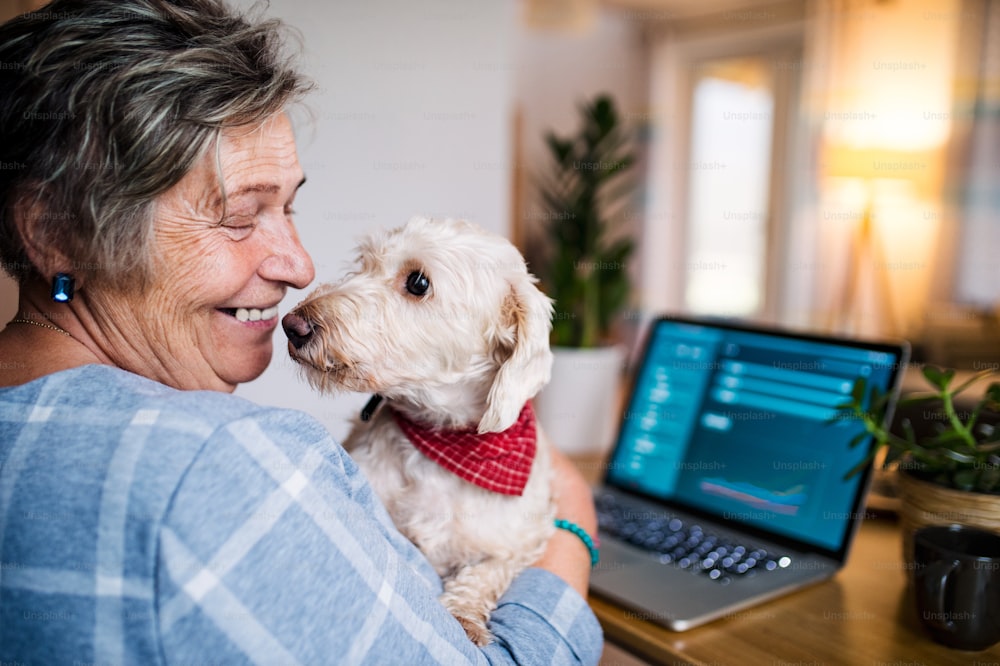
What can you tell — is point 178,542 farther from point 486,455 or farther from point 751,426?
point 751,426

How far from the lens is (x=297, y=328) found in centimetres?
92

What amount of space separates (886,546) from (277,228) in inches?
42.2

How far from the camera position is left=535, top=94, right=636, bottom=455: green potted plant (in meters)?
1.85

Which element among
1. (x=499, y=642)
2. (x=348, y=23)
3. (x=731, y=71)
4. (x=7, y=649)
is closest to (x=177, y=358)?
(x=7, y=649)

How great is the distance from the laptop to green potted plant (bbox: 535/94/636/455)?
0.36m

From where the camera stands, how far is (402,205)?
1.16 m

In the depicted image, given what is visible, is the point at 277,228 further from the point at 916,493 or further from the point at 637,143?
the point at 637,143

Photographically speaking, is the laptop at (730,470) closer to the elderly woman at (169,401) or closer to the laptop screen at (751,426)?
the laptop screen at (751,426)

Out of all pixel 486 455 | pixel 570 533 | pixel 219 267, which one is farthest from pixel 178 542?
pixel 570 533

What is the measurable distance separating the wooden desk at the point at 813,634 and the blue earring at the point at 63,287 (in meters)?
0.75

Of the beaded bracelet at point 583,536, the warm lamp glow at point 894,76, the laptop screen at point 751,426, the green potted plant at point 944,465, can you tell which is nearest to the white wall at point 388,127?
the beaded bracelet at point 583,536

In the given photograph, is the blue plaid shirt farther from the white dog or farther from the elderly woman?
the white dog

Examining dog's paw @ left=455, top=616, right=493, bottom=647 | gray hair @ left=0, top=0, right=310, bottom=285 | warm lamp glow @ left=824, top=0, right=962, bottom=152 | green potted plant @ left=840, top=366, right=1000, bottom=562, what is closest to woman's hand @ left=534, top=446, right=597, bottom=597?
dog's paw @ left=455, top=616, right=493, bottom=647

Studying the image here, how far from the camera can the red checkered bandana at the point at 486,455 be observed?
3.09 feet
